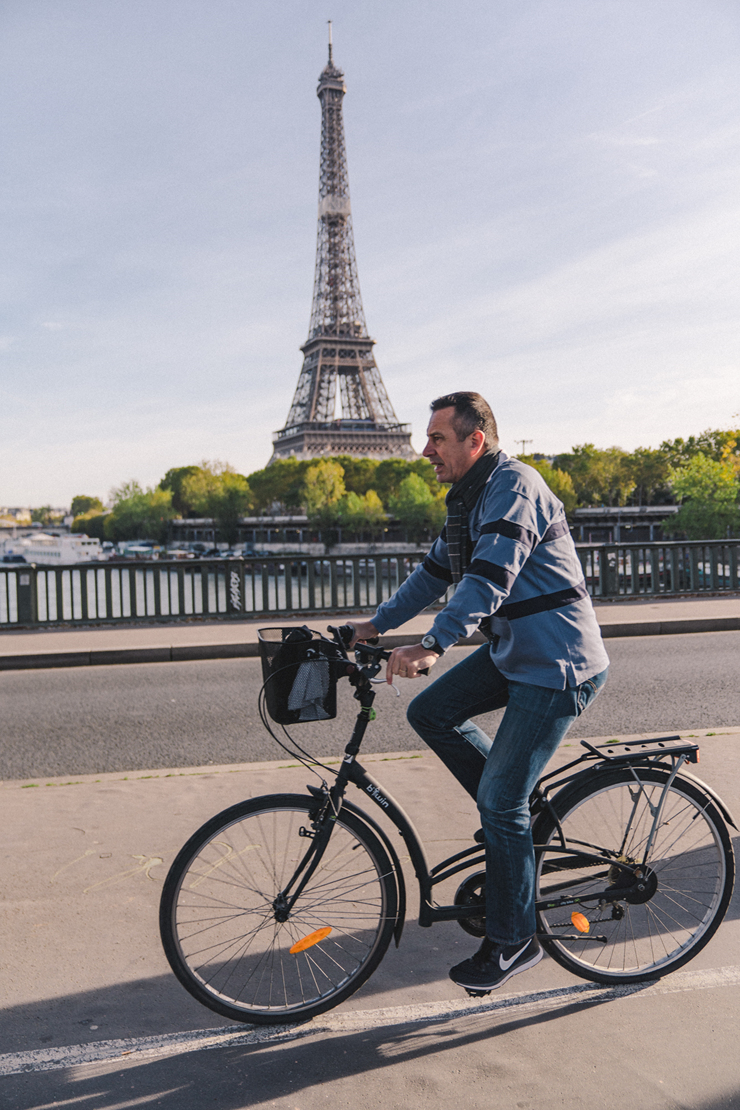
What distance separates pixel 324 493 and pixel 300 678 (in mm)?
88853

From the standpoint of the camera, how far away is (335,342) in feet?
293

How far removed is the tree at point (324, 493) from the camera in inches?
3561

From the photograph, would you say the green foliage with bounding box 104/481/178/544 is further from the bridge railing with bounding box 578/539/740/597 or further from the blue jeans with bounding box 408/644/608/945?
the blue jeans with bounding box 408/644/608/945

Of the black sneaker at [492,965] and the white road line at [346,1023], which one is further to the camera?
the black sneaker at [492,965]

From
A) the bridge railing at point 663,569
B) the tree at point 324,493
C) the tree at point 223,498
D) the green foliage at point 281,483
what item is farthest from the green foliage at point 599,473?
the bridge railing at point 663,569

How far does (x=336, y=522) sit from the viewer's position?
302 ft

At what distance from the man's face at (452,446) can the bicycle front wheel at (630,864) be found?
104 centimetres

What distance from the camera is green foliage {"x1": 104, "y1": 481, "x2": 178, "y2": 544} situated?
384ft

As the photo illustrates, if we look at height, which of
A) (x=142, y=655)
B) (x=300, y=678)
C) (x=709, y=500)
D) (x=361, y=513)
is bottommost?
(x=142, y=655)

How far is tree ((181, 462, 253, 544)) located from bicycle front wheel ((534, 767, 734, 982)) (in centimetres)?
10039

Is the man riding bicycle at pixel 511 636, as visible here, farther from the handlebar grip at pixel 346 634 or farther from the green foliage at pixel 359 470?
the green foliage at pixel 359 470

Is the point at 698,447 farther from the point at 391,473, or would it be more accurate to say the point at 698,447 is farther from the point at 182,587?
the point at 182,587

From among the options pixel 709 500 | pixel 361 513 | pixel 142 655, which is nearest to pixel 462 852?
pixel 142 655

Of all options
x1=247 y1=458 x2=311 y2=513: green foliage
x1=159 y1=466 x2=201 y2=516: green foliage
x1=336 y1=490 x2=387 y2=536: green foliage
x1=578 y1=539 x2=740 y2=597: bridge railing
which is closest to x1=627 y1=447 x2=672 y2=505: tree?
x1=336 y1=490 x2=387 y2=536: green foliage
